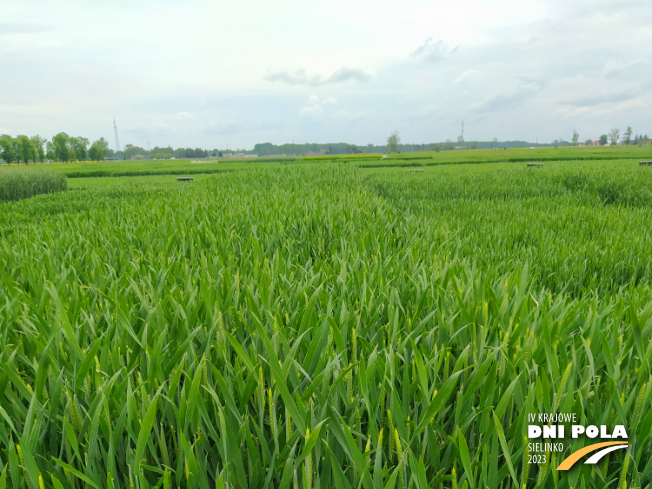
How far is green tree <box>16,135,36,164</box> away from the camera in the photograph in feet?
272

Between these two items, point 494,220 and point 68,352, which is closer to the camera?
point 68,352

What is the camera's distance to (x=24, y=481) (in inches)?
30.7

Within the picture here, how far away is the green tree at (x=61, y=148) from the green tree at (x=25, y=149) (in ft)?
21.5

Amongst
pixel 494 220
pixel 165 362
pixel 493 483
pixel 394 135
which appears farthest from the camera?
pixel 394 135

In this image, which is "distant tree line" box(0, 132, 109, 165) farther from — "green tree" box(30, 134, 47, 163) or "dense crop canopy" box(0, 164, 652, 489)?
"dense crop canopy" box(0, 164, 652, 489)

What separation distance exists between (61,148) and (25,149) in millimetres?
9487

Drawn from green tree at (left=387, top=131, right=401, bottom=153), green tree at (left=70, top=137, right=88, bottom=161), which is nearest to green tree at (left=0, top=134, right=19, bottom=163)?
green tree at (left=70, top=137, right=88, bottom=161)

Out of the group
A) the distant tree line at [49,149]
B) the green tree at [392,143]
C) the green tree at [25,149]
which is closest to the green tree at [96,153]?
the distant tree line at [49,149]

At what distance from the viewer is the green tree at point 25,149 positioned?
83.0 metres

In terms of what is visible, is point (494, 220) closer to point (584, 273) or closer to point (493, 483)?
point (584, 273)

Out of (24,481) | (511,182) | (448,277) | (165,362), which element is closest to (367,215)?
(448,277)

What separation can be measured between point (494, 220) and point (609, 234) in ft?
5.19

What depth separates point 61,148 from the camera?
303 ft

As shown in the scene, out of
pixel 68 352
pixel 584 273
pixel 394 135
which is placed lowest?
pixel 584 273
